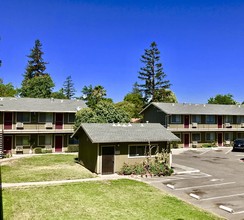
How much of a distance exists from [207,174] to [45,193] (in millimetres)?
14121

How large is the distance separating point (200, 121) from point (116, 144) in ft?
84.7

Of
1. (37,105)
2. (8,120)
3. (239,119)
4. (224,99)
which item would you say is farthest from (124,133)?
(224,99)

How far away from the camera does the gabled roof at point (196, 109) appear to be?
44684 millimetres

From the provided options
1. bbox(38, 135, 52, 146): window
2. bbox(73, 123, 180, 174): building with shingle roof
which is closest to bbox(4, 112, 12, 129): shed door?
bbox(38, 135, 52, 146): window

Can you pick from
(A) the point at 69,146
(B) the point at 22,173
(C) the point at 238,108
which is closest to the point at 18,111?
(A) the point at 69,146

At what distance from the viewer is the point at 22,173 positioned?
2275 cm

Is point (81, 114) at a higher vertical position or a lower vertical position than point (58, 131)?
higher

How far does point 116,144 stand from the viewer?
2398 centimetres

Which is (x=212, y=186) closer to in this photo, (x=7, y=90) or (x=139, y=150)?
(x=139, y=150)

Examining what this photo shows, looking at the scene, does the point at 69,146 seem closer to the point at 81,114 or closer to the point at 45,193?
the point at 81,114

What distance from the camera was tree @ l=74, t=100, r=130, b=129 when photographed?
3522 cm

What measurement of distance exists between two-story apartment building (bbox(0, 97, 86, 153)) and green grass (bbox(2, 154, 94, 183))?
590 cm

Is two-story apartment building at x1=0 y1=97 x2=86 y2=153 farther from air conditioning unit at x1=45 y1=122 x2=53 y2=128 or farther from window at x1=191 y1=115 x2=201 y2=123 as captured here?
window at x1=191 y1=115 x2=201 y2=123

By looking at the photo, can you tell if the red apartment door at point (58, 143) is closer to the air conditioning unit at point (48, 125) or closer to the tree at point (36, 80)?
the air conditioning unit at point (48, 125)
